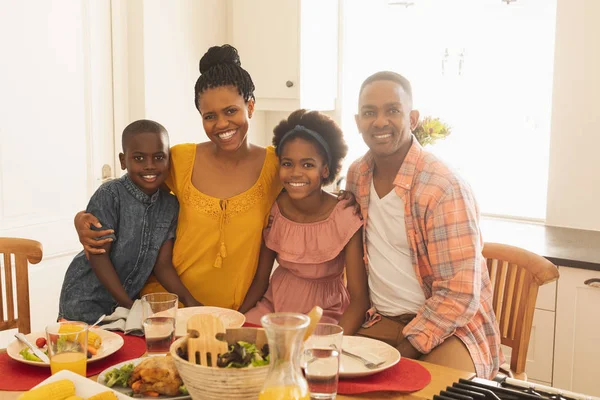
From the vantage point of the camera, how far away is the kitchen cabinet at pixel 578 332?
250 cm

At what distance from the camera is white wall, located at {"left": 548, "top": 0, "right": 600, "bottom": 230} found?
9.80 feet

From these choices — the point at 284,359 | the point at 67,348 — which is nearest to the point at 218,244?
the point at 67,348

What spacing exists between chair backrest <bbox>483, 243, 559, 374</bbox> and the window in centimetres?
154

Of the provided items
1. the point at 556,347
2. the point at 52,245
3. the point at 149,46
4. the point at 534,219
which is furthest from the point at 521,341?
the point at 149,46

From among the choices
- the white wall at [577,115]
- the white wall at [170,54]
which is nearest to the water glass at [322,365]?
the white wall at [577,115]

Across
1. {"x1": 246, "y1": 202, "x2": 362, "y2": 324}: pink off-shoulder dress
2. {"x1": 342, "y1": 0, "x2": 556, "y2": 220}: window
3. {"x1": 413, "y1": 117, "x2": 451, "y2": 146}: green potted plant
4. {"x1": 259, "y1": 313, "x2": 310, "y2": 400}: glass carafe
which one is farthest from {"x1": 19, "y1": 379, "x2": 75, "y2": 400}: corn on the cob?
{"x1": 342, "y1": 0, "x2": 556, "y2": 220}: window

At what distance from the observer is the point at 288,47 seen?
11.9 feet

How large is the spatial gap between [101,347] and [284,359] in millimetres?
681

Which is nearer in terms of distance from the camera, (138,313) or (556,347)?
(138,313)

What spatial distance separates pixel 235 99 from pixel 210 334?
1015 millimetres

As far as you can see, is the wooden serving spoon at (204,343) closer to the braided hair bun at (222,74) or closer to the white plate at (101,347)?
the white plate at (101,347)

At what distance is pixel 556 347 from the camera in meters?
2.59

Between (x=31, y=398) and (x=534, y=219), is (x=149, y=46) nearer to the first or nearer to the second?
(x=534, y=219)

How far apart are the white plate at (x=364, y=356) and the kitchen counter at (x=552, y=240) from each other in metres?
1.28
